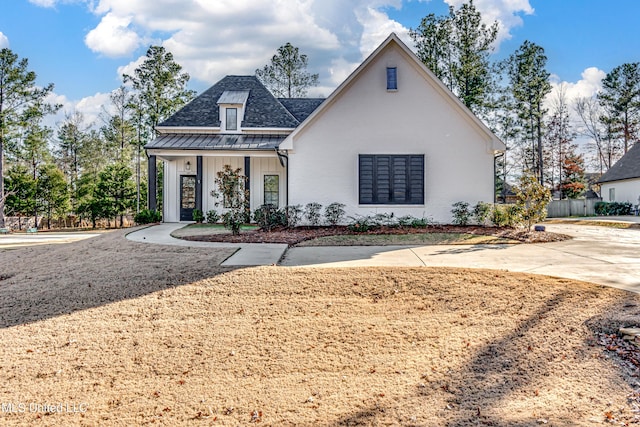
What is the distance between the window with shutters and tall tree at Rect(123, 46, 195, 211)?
1964cm

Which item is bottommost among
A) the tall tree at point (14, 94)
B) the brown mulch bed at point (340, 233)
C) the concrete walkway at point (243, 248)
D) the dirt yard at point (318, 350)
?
the dirt yard at point (318, 350)

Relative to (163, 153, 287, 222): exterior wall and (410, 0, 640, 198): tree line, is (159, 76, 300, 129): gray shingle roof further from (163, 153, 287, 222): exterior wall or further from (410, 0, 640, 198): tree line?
(410, 0, 640, 198): tree line

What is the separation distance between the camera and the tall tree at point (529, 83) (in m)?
28.5

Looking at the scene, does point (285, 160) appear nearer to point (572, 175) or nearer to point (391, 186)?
point (391, 186)

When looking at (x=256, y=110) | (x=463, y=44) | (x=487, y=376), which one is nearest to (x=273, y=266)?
(x=487, y=376)

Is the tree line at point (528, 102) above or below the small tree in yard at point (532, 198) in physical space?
above

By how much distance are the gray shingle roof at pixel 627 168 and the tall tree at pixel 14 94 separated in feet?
134

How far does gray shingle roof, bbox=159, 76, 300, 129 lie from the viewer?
17.7 metres

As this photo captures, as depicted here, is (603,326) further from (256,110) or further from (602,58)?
(602,58)

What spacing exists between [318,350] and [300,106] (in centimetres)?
1770

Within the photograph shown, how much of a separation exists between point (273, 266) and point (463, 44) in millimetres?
25498

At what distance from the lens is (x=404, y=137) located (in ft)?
43.3

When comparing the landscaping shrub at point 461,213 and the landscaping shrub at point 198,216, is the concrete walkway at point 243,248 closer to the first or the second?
the landscaping shrub at point 198,216

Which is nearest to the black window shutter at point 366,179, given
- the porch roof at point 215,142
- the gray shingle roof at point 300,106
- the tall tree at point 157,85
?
the porch roof at point 215,142
